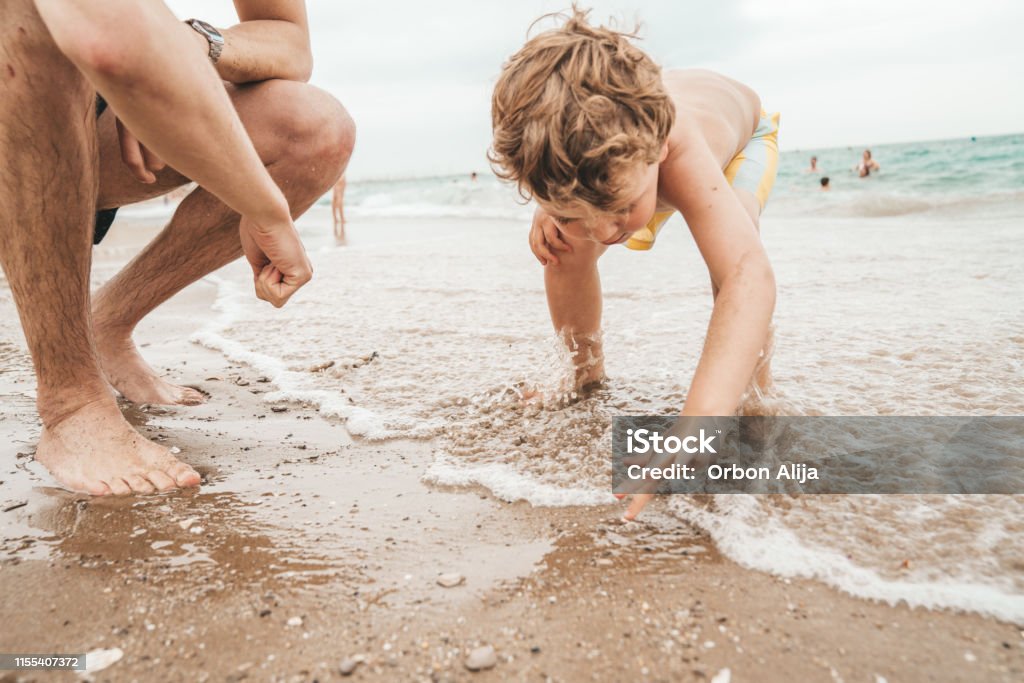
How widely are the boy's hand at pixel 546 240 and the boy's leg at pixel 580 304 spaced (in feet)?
0.09

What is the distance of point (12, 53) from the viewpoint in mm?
1484

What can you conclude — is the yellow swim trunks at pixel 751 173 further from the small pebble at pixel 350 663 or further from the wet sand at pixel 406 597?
the small pebble at pixel 350 663

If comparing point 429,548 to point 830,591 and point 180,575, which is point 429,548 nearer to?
point 180,575

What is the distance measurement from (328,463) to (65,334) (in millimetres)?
730

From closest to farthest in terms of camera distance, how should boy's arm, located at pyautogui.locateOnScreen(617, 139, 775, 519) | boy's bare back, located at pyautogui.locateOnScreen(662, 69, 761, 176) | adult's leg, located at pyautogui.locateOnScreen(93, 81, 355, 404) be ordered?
boy's arm, located at pyautogui.locateOnScreen(617, 139, 775, 519) → boy's bare back, located at pyautogui.locateOnScreen(662, 69, 761, 176) → adult's leg, located at pyautogui.locateOnScreen(93, 81, 355, 404)

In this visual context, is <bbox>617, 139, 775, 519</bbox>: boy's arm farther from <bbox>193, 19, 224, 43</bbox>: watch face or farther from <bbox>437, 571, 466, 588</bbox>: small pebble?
<bbox>193, 19, 224, 43</bbox>: watch face

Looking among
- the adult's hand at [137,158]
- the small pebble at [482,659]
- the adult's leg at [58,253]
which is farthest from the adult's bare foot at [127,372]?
the small pebble at [482,659]

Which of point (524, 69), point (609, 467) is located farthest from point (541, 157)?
point (609, 467)

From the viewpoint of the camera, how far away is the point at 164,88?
4.13ft

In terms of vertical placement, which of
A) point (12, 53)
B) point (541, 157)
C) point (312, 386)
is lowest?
point (312, 386)

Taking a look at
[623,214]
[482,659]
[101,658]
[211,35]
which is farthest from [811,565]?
[211,35]

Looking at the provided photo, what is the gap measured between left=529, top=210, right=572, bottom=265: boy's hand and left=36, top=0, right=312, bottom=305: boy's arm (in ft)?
2.91

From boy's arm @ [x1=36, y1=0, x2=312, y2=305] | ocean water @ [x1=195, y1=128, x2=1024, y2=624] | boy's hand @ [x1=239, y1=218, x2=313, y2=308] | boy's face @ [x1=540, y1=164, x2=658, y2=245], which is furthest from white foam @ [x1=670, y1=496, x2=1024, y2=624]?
boy's arm @ [x1=36, y1=0, x2=312, y2=305]

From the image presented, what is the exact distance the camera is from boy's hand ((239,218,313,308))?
63.6 inches
